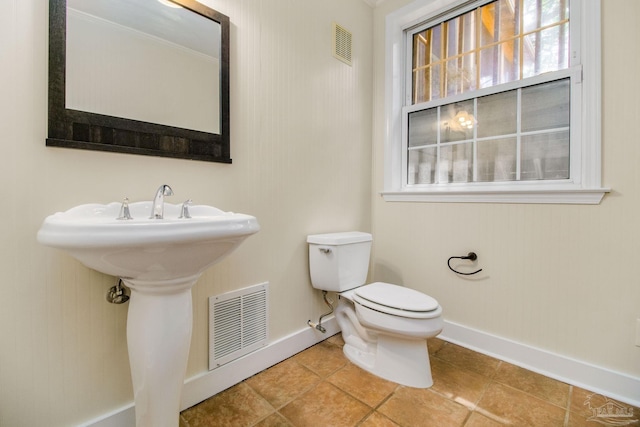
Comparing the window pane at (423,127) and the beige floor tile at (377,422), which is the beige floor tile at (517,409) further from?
the window pane at (423,127)

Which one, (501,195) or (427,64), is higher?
(427,64)

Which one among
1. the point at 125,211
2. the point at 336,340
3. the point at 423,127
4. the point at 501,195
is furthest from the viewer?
the point at 423,127

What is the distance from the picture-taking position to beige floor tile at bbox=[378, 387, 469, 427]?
3.87ft

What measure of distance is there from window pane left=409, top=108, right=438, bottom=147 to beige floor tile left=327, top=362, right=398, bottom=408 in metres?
1.51

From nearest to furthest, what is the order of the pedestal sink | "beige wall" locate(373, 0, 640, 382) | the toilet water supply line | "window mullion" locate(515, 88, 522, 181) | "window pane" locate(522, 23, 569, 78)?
the pedestal sink
"beige wall" locate(373, 0, 640, 382)
"window pane" locate(522, 23, 569, 78)
"window mullion" locate(515, 88, 522, 181)
the toilet water supply line

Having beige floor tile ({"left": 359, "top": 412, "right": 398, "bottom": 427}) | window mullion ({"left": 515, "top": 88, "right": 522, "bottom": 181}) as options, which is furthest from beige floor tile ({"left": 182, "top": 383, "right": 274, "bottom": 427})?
window mullion ({"left": 515, "top": 88, "right": 522, "bottom": 181})

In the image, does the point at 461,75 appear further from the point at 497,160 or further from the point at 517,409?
the point at 517,409

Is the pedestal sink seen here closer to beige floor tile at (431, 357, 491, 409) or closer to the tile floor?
the tile floor

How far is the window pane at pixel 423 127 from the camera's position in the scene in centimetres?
199

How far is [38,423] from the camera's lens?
0.95 metres

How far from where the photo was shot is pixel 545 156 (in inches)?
61.2

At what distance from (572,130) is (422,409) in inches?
59.8

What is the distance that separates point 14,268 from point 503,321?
218 centimetres

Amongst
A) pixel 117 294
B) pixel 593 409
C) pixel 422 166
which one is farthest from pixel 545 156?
pixel 117 294
